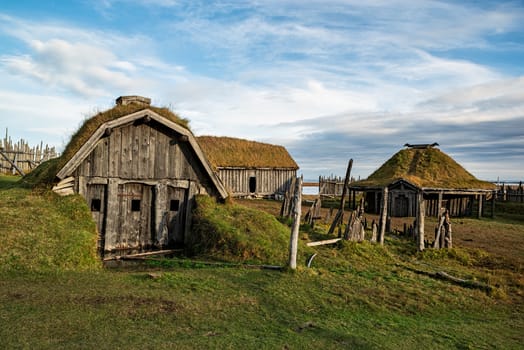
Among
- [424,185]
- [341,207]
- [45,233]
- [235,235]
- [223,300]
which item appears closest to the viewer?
[223,300]

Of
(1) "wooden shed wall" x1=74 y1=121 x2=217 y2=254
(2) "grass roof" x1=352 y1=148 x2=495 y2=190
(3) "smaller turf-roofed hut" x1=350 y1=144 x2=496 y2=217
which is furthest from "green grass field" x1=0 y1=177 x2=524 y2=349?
(2) "grass roof" x1=352 y1=148 x2=495 y2=190

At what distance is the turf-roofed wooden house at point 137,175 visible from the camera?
13.6m

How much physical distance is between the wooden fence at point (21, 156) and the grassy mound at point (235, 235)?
1065 inches

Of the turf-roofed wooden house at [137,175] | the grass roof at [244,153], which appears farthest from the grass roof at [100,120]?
the grass roof at [244,153]

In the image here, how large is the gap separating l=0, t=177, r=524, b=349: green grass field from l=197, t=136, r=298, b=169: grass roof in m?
24.4

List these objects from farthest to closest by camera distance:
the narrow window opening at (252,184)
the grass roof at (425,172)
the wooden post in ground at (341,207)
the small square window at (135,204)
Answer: the narrow window opening at (252,184) < the grass roof at (425,172) < the wooden post in ground at (341,207) < the small square window at (135,204)

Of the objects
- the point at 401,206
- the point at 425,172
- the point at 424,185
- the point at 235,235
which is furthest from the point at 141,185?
the point at 425,172

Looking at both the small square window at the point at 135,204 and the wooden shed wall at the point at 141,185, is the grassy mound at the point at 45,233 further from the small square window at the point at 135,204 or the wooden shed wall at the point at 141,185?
the small square window at the point at 135,204

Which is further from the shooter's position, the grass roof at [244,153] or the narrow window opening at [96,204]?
the grass roof at [244,153]

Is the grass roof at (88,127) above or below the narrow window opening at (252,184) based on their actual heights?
above

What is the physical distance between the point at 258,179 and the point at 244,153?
9.97 ft

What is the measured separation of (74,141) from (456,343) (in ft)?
44.2

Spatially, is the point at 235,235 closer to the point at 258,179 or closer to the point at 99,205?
the point at 99,205

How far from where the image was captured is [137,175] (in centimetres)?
1437
